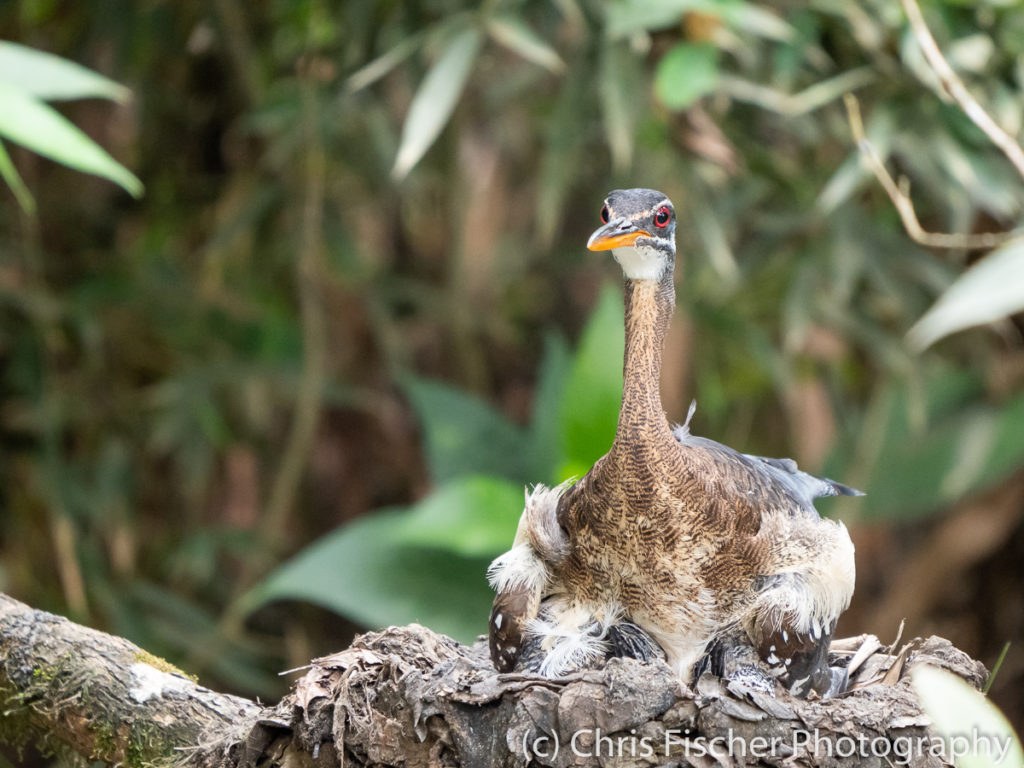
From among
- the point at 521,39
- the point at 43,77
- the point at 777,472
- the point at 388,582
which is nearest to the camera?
the point at 43,77

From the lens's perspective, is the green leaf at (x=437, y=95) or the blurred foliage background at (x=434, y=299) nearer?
the green leaf at (x=437, y=95)

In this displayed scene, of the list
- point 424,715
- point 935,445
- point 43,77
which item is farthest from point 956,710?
point 935,445

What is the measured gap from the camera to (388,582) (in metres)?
3.20

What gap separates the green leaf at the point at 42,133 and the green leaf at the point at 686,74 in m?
1.27

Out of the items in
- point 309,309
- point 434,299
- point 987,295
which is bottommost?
point 987,295

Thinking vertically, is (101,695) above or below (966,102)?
below

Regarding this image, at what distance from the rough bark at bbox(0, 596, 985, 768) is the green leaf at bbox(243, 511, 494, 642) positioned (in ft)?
4.27

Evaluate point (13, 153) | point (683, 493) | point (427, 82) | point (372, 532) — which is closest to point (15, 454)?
point (13, 153)

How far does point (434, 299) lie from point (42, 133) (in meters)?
2.96

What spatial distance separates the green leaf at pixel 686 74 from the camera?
7.86 feet

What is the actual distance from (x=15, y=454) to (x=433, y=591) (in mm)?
1654

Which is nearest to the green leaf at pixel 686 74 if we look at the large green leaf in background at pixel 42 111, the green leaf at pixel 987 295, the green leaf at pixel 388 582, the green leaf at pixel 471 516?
the green leaf at pixel 471 516

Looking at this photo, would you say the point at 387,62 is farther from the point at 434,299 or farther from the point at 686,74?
the point at 434,299

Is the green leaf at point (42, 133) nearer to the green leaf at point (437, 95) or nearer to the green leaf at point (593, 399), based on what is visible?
the green leaf at point (437, 95)
